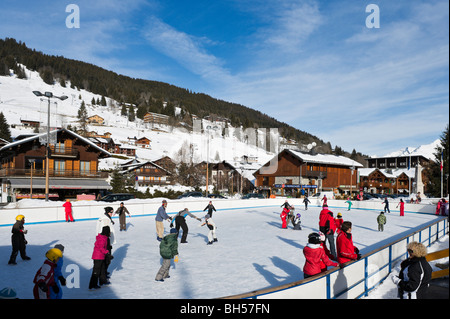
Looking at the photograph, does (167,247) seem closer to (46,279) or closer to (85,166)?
(46,279)

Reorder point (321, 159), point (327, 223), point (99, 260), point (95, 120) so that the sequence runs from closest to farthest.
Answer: point (99, 260) → point (327, 223) → point (321, 159) → point (95, 120)

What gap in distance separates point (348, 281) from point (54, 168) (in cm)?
3796

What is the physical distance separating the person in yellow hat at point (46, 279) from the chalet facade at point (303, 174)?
45572 millimetres

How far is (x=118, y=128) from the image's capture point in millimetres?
128250

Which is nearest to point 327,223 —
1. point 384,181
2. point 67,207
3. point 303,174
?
point 67,207

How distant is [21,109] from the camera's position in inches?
4751

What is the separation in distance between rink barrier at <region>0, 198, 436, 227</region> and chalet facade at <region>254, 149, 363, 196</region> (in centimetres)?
1580

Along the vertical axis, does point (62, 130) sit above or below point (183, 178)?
above

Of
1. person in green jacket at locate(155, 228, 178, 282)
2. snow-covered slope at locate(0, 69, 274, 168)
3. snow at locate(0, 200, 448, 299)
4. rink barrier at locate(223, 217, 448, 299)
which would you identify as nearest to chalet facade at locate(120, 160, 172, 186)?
snow-covered slope at locate(0, 69, 274, 168)

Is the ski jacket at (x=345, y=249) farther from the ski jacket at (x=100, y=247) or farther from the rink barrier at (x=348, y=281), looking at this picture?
the ski jacket at (x=100, y=247)
